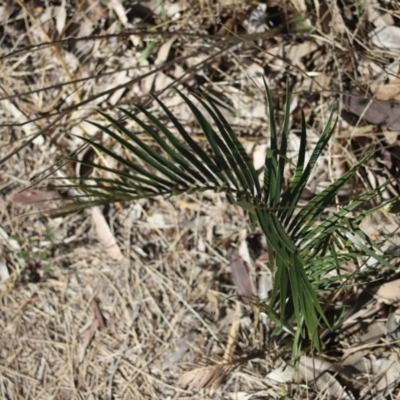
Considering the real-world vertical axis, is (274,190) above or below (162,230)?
above

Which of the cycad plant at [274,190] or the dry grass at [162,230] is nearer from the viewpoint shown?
the cycad plant at [274,190]

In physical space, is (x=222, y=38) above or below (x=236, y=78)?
above

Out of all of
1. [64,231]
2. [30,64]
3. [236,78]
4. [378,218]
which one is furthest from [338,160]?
[30,64]

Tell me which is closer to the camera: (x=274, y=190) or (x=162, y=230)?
(x=274, y=190)

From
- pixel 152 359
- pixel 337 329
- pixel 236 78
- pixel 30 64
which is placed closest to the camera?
pixel 337 329

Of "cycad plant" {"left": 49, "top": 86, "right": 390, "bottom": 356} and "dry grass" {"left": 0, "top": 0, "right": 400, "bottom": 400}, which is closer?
"cycad plant" {"left": 49, "top": 86, "right": 390, "bottom": 356}

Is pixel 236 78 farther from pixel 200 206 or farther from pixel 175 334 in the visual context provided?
pixel 175 334

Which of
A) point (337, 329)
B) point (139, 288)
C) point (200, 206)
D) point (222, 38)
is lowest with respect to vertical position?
point (337, 329)

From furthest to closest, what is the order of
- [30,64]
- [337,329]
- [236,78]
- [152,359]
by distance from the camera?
[30,64] → [236,78] → [152,359] → [337,329]
